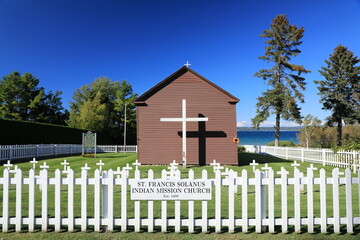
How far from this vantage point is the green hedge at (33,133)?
2265 cm

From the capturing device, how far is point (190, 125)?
18469 mm

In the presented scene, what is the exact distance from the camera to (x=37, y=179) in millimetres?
4898

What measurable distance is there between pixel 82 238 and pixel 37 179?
1.43m

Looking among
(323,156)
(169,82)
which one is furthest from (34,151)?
(323,156)

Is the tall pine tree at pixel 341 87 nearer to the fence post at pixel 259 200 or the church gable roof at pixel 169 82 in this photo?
the church gable roof at pixel 169 82

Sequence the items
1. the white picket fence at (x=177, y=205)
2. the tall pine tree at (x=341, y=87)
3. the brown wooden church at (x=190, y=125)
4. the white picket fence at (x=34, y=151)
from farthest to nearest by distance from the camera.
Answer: the tall pine tree at (x=341, y=87)
the white picket fence at (x=34, y=151)
the brown wooden church at (x=190, y=125)
the white picket fence at (x=177, y=205)

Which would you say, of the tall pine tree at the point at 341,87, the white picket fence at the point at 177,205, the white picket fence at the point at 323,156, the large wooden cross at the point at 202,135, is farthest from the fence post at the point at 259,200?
the tall pine tree at the point at 341,87

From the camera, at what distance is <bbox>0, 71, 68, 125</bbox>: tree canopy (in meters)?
44.2

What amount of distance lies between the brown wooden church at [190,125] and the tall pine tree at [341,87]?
22.7m

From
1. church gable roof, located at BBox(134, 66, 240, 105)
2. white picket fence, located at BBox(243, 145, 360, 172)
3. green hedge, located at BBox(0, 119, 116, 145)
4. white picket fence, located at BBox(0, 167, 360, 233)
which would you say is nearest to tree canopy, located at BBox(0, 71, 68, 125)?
green hedge, located at BBox(0, 119, 116, 145)

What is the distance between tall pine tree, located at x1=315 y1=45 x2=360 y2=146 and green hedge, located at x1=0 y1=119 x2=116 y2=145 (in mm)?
34316

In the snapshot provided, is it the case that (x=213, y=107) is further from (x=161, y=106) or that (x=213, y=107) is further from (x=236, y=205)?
(x=236, y=205)

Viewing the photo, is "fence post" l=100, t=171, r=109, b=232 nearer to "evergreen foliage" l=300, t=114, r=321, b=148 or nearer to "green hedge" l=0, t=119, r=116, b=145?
"green hedge" l=0, t=119, r=116, b=145

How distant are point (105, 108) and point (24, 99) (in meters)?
14.1
